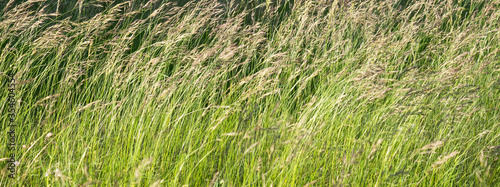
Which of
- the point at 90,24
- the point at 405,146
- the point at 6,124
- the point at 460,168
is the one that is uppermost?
the point at 90,24

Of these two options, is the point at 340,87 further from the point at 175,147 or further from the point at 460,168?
the point at 175,147

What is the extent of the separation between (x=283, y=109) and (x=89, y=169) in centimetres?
101

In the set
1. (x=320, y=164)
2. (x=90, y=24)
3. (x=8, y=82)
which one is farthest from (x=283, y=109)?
(x=8, y=82)

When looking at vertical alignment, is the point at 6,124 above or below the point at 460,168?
above

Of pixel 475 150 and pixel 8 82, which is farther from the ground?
pixel 8 82

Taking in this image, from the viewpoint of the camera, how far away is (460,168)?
6.57 ft

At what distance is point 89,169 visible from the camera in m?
1.80

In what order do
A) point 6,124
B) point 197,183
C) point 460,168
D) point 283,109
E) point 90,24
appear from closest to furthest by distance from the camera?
point 197,183 < point 460,168 < point 6,124 < point 283,109 < point 90,24

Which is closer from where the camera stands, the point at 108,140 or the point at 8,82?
the point at 108,140

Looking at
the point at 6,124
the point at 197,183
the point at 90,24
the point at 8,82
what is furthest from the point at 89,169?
the point at 90,24

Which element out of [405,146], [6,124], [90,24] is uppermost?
[90,24]

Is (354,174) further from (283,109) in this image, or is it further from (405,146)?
(283,109)

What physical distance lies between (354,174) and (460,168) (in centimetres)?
60

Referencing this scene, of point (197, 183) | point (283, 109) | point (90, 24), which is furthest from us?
point (90, 24)
